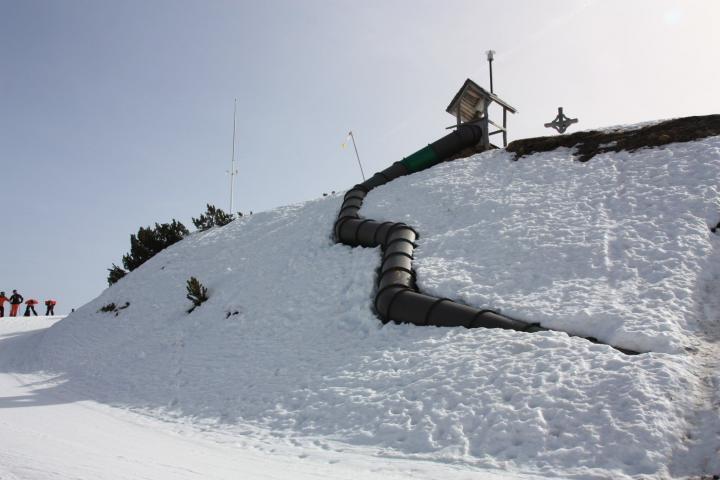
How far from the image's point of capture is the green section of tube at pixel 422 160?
20.6 meters

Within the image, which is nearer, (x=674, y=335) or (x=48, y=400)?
(x=674, y=335)

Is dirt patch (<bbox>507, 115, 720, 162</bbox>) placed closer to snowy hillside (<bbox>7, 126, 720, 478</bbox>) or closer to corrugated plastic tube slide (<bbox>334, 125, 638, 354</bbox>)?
snowy hillside (<bbox>7, 126, 720, 478</bbox>)

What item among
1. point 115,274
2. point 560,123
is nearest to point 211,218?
point 115,274

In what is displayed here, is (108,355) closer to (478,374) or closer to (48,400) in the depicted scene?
(48,400)

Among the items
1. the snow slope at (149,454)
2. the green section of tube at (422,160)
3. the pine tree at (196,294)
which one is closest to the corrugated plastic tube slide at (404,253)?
the green section of tube at (422,160)

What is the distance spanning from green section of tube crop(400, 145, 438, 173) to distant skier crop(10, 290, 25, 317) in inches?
1101

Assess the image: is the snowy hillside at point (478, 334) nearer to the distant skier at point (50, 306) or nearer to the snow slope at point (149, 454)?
the snow slope at point (149, 454)

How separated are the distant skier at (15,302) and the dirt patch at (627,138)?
106 ft

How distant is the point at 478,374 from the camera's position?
8.38 meters

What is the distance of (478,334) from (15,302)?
33.7m

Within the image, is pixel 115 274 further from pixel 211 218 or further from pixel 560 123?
pixel 560 123

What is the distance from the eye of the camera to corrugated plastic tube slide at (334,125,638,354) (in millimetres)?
10531

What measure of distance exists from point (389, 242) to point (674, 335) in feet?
26.1

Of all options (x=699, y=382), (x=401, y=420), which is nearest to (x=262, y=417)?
(x=401, y=420)
